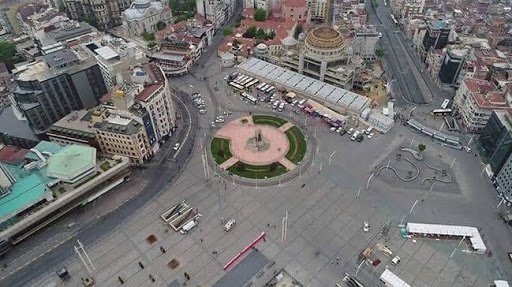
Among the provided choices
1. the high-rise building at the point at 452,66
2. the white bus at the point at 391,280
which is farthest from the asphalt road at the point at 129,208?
the high-rise building at the point at 452,66

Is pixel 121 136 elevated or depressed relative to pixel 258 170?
elevated

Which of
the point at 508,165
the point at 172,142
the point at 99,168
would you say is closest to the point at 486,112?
the point at 508,165

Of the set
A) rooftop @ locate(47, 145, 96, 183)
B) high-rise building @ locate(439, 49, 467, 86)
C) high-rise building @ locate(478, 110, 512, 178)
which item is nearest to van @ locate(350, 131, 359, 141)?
high-rise building @ locate(478, 110, 512, 178)

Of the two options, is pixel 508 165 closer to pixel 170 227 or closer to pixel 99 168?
pixel 170 227

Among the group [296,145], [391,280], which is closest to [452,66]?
[296,145]

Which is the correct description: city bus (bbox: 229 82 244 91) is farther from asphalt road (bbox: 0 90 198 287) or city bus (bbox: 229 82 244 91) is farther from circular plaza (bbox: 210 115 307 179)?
asphalt road (bbox: 0 90 198 287)

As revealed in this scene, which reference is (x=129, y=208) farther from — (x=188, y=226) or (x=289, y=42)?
(x=289, y=42)

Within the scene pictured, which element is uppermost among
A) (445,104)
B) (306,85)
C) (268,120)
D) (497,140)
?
(497,140)
